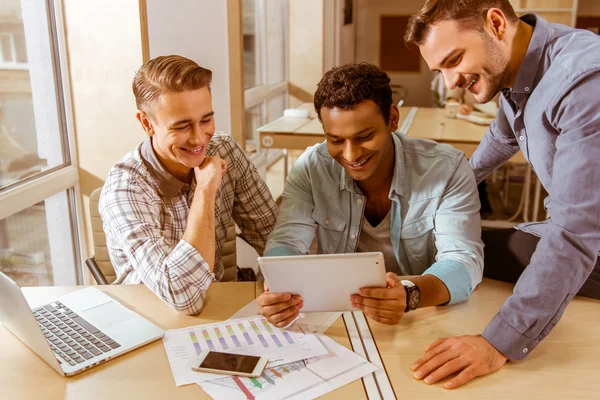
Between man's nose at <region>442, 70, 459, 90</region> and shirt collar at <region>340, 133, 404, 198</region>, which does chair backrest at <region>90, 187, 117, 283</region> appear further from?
man's nose at <region>442, 70, 459, 90</region>

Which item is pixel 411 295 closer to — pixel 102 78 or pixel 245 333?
pixel 245 333

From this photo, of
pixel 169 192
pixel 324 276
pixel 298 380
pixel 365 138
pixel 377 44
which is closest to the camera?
pixel 298 380

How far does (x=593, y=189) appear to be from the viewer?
1.19 metres

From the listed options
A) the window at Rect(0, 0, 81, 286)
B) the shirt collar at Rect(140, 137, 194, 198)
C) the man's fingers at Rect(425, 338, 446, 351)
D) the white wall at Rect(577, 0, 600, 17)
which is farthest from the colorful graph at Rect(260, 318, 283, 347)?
the white wall at Rect(577, 0, 600, 17)

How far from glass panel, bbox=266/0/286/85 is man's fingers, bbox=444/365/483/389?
449cm

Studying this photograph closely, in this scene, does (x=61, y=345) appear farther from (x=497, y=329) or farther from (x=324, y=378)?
(x=497, y=329)

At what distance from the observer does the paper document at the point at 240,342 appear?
3.92 ft

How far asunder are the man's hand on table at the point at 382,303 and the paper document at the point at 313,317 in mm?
88

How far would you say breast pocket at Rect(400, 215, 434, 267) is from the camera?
65.3 inches

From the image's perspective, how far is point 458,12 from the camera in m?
1.42

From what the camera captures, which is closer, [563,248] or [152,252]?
[563,248]

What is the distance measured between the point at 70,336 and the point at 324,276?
0.58 m

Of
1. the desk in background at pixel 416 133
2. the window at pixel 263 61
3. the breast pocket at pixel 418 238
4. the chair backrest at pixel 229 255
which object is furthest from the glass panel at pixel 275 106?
the breast pocket at pixel 418 238

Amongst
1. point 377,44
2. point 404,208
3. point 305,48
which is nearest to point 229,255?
point 404,208
